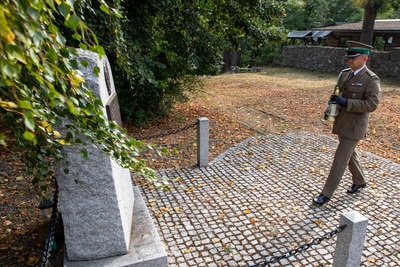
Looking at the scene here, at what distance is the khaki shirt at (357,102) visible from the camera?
13.8ft

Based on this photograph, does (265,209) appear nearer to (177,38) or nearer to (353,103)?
(353,103)

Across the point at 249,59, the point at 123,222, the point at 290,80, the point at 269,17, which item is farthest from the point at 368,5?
the point at 123,222

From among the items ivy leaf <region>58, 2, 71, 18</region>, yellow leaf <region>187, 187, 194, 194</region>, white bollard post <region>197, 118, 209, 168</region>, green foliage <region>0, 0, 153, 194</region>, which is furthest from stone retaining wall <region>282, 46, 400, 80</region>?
ivy leaf <region>58, 2, 71, 18</region>

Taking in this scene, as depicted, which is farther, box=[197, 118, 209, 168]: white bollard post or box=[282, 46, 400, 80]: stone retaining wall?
box=[282, 46, 400, 80]: stone retaining wall

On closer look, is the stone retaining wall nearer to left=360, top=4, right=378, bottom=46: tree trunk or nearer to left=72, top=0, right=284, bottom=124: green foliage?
left=360, top=4, right=378, bottom=46: tree trunk

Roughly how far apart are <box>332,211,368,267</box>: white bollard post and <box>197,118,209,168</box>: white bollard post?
3461 mm

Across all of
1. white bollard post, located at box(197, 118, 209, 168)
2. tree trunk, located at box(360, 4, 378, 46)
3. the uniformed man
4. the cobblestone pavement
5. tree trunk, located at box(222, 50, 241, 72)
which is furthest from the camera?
tree trunk, located at box(222, 50, 241, 72)

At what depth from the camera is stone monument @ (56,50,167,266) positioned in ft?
8.64

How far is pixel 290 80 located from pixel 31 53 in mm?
18818

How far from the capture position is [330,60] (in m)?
20.5

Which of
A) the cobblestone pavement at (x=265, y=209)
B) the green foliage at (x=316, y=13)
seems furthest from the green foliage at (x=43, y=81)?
the green foliage at (x=316, y=13)

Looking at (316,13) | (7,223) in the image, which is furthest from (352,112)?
(316,13)

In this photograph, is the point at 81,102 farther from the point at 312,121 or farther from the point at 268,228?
the point at 312,121

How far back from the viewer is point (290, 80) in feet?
61.3
